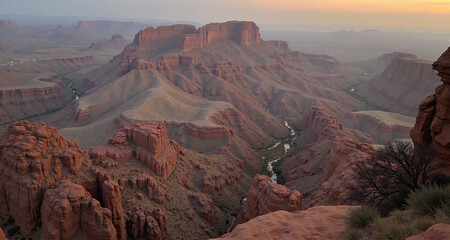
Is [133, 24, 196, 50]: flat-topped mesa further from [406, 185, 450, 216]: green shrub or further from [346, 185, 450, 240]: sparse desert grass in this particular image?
[406, 185, 450, 216]: green shrub

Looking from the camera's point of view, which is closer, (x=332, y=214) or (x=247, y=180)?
(x=332, y=214)

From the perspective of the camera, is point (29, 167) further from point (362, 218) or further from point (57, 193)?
point (362, 218)

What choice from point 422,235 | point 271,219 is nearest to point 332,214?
point 271,219

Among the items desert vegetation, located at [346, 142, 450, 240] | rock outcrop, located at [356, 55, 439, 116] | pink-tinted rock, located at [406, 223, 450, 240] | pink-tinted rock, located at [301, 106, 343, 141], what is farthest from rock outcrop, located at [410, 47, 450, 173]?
rock outcrop, located at [356, 55, 439, 116]

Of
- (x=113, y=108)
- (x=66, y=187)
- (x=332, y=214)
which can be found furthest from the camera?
(x=113, y=108)

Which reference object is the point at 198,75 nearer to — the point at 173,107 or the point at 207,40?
the point at 207,40

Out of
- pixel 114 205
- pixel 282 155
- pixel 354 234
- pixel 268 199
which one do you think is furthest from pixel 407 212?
pixel 282 155
